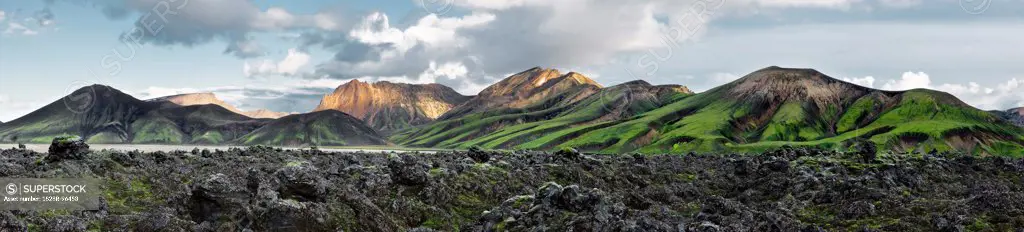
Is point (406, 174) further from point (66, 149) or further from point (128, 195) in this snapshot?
point (66, 149)

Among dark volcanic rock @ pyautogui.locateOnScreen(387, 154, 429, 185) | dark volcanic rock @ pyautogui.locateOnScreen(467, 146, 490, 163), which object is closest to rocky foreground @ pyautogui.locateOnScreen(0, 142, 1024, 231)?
dark volcanic rock @ pyautogui.locateOnScreen(387, 154, 429, 185)

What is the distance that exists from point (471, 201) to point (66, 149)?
3201 cm

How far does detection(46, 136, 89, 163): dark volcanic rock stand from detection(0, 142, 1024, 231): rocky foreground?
17 centimetres

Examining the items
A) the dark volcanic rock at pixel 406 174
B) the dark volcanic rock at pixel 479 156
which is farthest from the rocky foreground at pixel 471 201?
the dark volcanic rock at pixel 479 156

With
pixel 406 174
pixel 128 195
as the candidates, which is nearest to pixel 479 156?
pixel 406 174

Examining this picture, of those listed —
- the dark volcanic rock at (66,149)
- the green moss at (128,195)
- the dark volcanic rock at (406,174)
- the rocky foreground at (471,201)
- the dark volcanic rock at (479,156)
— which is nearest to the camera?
the rocky foreground at (471,201)

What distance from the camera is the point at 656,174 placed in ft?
Result: 233

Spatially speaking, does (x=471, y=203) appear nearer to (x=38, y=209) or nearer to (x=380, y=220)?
(x=380, y=220)

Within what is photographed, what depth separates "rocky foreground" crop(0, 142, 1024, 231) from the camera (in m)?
32.2

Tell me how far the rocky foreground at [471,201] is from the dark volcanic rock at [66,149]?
17 cm

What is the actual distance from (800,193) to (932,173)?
30153mm

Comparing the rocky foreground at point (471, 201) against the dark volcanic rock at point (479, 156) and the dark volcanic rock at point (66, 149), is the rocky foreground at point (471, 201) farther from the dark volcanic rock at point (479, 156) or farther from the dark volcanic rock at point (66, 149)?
the dark volcanic rock at point (479, 156)

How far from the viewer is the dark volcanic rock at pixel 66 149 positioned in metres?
50.9

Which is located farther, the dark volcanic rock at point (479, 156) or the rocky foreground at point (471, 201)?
the dark volcanic rock at point (479, 156)
